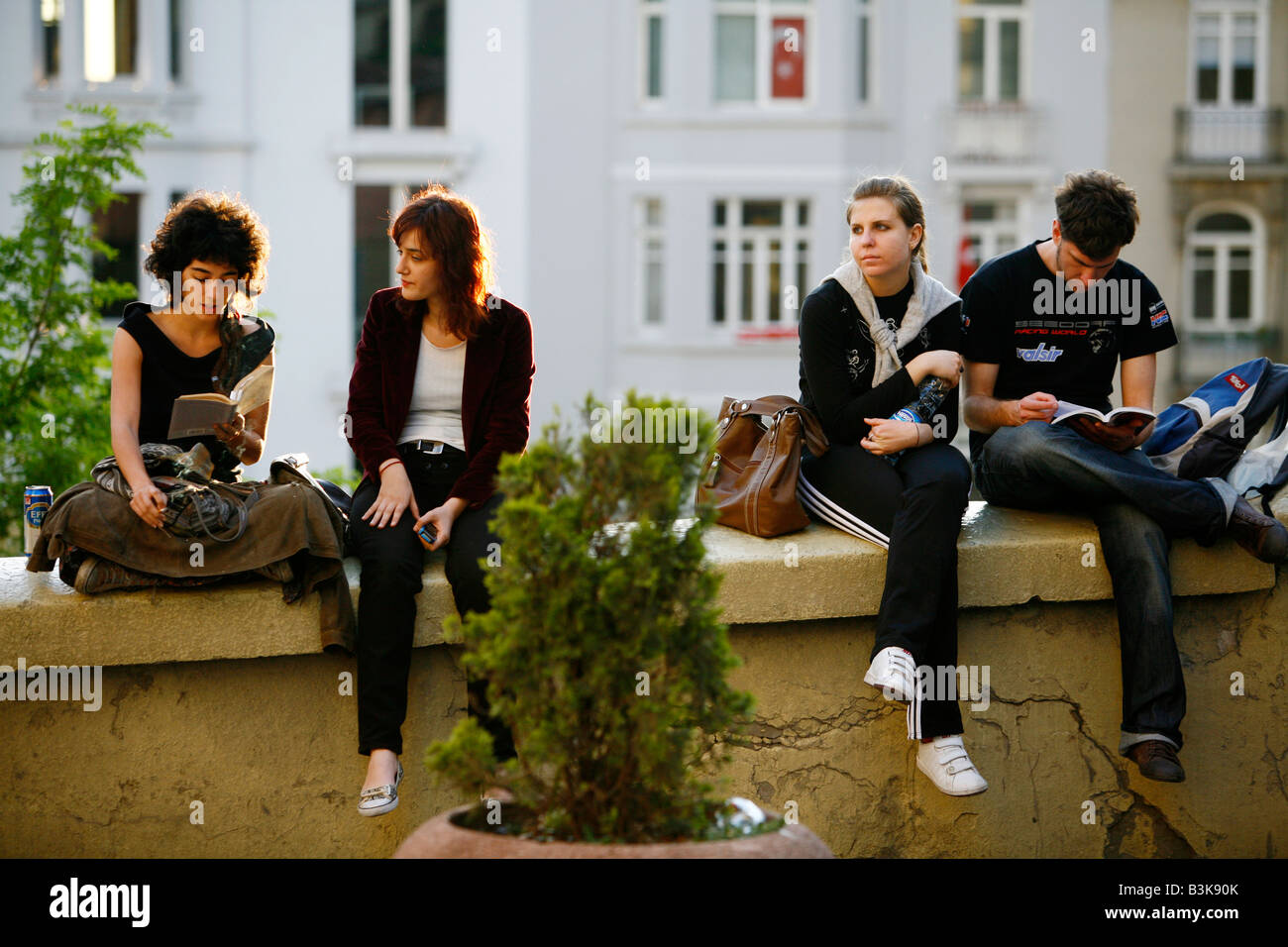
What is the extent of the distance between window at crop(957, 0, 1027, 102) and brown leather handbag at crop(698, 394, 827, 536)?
64.8ft

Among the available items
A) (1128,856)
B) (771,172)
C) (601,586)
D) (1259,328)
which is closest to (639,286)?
(771,172)

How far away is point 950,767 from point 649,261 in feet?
61.1

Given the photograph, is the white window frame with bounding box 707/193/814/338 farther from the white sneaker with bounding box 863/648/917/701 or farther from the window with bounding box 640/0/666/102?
the white sneaker with bounding box 863/648/917/701

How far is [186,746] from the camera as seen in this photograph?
152 inches

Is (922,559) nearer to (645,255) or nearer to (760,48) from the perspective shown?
(645,255)

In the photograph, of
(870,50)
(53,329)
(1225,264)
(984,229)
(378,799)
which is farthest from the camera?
(1225,264)

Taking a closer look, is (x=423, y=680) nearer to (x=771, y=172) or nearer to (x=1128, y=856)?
(x=1128, y=856)

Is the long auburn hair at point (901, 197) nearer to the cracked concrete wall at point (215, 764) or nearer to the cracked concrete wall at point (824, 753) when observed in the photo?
the cracked concrete wall at point (824, 753)

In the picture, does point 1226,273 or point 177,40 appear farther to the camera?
point 1226,273

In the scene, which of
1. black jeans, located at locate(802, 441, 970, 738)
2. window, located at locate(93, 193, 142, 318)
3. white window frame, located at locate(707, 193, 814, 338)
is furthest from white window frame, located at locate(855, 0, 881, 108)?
black jeans, located at locate(802, 441, 970, 738)

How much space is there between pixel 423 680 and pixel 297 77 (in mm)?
19361

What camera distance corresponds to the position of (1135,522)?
13.7ft

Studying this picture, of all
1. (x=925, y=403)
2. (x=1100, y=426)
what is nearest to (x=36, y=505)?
(x=925, y=403)

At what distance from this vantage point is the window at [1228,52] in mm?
24203
